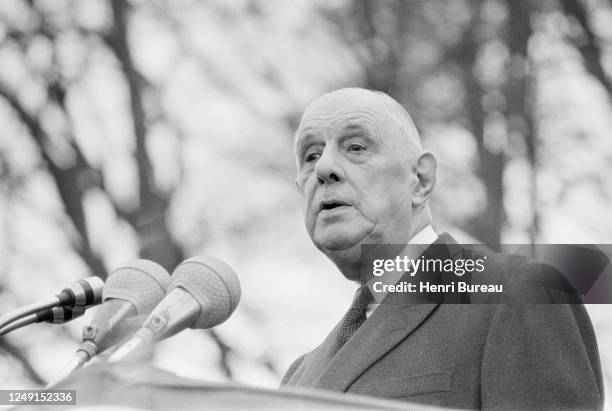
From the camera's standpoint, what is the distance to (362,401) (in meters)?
1.33

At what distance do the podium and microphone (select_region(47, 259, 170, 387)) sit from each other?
0.64 m

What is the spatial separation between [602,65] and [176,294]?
14.8ft

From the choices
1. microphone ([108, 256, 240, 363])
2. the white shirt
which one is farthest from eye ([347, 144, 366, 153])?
microphone ([108, 256, 240, 363])

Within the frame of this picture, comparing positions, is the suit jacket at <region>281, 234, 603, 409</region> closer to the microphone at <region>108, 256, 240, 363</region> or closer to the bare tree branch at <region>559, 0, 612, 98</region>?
the microphone at <region>108, 256, 240, 363</region>

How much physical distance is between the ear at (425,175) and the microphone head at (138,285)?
3.64ft

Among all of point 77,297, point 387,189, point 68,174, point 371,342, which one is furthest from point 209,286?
point 68,174

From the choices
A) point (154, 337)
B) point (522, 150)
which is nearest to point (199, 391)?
point (154, 337)

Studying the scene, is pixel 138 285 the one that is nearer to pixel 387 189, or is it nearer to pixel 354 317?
pixel 354 317

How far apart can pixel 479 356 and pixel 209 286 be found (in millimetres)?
672

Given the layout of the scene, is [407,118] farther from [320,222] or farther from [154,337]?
[154,337]

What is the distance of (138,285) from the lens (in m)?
2.12

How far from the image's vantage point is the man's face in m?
2.87

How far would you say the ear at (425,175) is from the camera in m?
3.07

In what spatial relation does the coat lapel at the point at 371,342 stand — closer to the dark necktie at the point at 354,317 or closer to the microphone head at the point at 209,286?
the dark necktie at the point at 354,317
